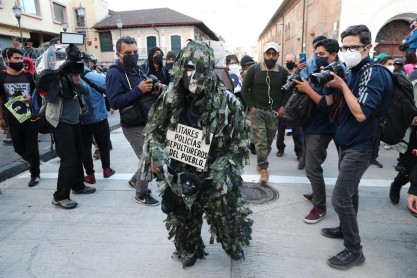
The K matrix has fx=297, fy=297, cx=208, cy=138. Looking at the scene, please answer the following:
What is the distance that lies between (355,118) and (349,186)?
550 mm

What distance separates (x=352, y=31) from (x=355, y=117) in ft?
2.29

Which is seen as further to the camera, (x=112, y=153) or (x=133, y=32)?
(x=133, y=32)

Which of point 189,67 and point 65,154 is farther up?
point 189,67

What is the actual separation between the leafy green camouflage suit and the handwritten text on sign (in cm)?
5

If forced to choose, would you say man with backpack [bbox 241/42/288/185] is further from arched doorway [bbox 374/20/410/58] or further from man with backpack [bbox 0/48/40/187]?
arched doorway [bbox 374/20/410/58]

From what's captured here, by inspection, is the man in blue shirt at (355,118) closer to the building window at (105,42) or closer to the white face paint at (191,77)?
the white face paint at (191,77)

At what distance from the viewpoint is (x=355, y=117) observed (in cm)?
227

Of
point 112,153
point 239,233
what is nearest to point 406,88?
point 239,233

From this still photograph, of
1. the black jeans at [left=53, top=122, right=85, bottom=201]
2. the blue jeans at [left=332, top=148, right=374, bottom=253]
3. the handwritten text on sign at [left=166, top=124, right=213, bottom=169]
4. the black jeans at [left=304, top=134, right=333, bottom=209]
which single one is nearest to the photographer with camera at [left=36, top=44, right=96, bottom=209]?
the black jeans at [left=53, top=122, right=85, bottom=201]

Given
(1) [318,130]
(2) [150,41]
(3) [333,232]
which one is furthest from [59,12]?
(3) [333,232]

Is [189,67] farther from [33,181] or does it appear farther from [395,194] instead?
[33,181]

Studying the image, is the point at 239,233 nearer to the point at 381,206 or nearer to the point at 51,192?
the point at 381,206

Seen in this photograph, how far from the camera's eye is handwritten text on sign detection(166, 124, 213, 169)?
2193mm

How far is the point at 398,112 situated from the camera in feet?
8.38
